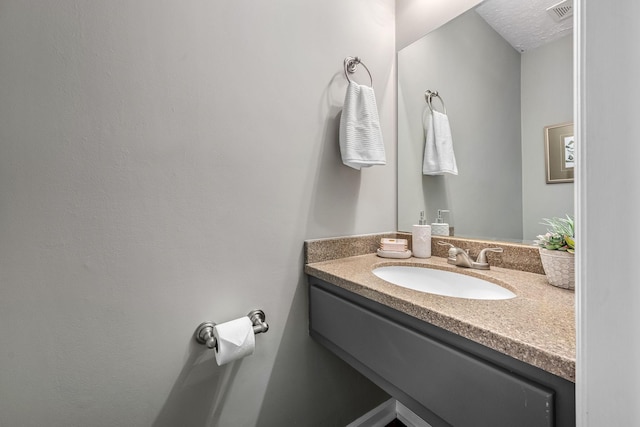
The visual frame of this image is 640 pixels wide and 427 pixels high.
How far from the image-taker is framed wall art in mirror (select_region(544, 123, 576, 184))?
0.89m

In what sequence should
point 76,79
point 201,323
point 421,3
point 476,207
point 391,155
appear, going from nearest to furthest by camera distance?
point 76,79
point 201,323
point 476,207
point 421,3
point 391,155

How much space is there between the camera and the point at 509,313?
1.95 feet

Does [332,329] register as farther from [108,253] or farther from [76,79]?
[76,79]

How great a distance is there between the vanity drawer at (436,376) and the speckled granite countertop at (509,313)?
55 millimetres

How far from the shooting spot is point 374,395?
52.6 inches

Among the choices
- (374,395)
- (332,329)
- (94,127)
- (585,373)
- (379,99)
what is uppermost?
(379,99)

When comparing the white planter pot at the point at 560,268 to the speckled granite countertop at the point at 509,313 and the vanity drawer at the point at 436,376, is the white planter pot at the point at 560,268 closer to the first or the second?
the speckled granite countertop at the point at 509,313

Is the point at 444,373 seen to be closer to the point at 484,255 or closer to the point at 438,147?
the point at 484,255

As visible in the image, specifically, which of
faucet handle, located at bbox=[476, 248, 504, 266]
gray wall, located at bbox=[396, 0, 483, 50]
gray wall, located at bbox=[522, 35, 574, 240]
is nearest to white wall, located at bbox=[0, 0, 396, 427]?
gray wall, located at bbox=[396, 0, 483, 50]

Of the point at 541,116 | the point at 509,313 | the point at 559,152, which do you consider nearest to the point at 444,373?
the point at 509,313

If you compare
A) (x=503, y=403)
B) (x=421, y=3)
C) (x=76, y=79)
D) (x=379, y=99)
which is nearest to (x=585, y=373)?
(x=503, y=403)

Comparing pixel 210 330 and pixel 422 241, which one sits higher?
pixel 422 241

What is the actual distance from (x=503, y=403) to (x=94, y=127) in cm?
115

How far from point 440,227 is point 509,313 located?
0.70 m
